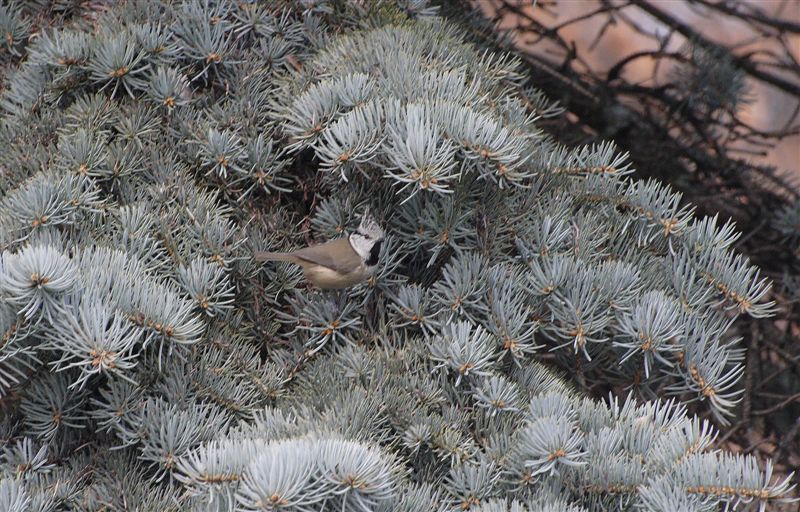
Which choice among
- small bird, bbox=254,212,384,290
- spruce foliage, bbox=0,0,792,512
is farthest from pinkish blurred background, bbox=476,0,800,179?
small bird, bbox=254,212,384,290

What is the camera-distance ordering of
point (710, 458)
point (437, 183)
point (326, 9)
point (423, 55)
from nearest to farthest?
point (710, 458)
point (437, 183)
point (423, 55)
point (326, 9)

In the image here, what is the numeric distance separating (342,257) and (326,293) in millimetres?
105

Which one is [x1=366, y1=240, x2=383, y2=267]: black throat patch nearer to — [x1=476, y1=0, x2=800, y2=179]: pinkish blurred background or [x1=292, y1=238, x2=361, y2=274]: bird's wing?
[x1=292, y1=238, x2=361, y2=274]: bird's wing

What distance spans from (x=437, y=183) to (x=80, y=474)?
3.14ft

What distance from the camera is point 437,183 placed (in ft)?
6.18

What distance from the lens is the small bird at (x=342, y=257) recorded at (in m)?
1.98

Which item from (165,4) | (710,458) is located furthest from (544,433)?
(165,4)

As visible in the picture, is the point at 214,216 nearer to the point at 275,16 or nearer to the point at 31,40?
the point at 275,16

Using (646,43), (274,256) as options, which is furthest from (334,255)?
Answer: (646,43)

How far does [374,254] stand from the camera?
201cm

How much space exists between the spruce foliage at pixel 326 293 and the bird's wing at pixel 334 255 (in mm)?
56

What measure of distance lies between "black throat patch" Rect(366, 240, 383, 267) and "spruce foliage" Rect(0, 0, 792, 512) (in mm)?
59

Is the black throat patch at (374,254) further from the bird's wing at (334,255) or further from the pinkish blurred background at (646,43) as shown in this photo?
the pinkish blurred background at (646,43)

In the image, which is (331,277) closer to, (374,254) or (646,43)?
(374,254)
